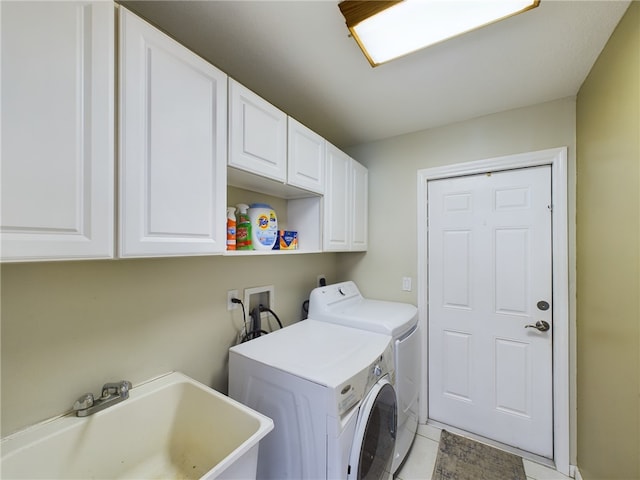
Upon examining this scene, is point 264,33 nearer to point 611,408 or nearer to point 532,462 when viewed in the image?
point 611,408

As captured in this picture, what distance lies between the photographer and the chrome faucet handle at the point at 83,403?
96 cm

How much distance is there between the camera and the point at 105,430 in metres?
0.99

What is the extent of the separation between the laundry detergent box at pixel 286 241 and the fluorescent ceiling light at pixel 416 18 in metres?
1.08

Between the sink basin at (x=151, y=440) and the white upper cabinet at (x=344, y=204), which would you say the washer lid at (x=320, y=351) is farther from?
the white upper cabinet at (x=344, y=204)

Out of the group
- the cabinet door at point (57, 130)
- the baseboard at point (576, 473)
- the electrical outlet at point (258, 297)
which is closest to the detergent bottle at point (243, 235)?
the electrical outlet at point (258, 297)

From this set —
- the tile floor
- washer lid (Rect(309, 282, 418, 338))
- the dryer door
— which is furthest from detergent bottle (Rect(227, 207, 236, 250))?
the tile floor

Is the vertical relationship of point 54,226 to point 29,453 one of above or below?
above

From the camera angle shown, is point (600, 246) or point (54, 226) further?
point (600, 246)

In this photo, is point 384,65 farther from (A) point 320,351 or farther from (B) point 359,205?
(A) point 320,351

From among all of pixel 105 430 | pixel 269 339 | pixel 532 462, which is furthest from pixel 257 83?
pixel 532 462

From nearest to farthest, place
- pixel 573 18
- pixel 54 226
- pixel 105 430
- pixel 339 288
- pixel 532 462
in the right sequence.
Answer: pixel 54 226, pixel 105 430, pixel 573 18, pixel 532 462, pixel 339 288

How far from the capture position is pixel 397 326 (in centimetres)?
162

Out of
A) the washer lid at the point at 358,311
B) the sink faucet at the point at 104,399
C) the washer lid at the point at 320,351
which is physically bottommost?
the sink faucet at the point at 104,399

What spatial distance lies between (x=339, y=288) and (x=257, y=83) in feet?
5.10
